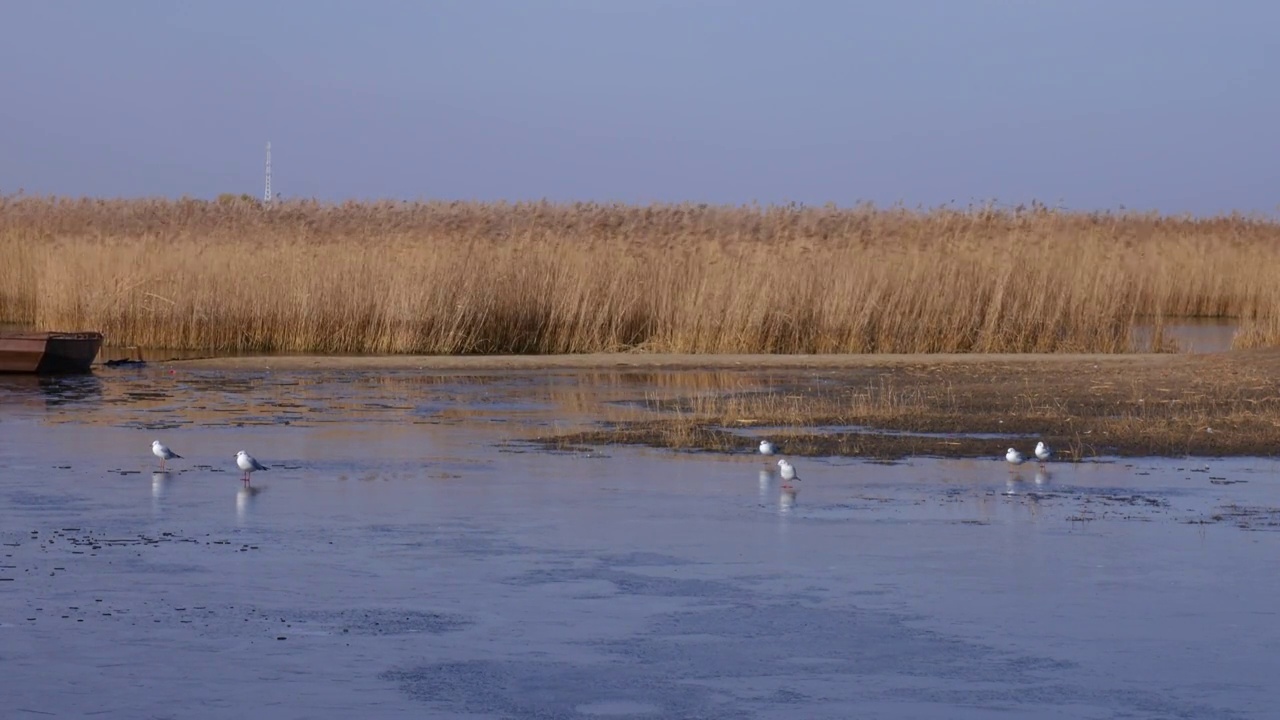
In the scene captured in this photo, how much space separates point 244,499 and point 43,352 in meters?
9.18

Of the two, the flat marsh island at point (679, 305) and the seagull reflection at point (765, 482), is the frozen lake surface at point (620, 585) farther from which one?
the flat marsh island at point (679, 305)

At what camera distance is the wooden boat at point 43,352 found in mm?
18375

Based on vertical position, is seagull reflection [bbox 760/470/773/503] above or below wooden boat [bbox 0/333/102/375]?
below

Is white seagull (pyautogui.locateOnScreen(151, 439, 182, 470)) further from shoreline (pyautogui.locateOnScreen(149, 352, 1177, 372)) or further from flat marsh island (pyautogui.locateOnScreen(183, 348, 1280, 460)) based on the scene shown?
shoreline (pyautogui.locateOnScreen(149, 352, 1177, 372))

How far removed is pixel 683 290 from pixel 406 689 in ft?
57.4

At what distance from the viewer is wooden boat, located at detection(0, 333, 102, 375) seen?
60.3ft

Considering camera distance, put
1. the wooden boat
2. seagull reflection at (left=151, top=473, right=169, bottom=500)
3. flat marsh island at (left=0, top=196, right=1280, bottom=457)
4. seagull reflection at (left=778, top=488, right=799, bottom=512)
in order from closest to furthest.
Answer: seagull reflection at (left=778, top=488, right=799, bottom=512)
seagull reflection at (left=151, top=473, right=169, bottom=500)
the wooden boat
flat marsh island at (left=0, top=196, right=1280, bottom=457)

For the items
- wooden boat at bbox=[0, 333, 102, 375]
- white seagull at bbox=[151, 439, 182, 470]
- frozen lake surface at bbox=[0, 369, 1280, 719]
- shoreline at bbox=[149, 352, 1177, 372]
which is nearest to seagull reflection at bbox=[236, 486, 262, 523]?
frozen lake surface at bbox=[0, 369, 1280, 719]

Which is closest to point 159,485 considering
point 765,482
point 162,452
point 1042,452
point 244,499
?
point 162,452

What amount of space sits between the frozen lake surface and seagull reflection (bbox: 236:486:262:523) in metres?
0.03

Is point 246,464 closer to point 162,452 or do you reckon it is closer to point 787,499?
Answer: point 162,452

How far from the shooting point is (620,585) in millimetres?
7766

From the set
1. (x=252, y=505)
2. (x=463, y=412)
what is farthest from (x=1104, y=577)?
(x=463, y=412)

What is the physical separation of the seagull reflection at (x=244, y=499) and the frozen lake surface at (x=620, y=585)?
32mm
